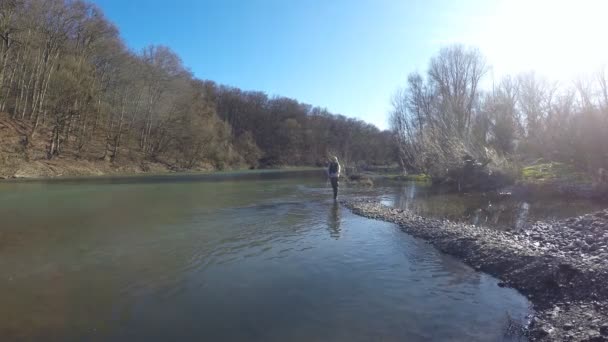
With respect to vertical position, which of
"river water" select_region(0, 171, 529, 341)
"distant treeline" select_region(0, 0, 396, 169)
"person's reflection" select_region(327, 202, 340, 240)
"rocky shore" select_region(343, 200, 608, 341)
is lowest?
"river water" select_region(0, 171, 529, 341)

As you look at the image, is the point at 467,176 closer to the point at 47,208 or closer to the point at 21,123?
the point at 47,208

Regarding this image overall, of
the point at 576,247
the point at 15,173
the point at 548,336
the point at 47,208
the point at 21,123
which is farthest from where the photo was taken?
the point at 21,123

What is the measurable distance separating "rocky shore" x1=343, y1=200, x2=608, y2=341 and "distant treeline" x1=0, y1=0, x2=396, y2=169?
36242 mm

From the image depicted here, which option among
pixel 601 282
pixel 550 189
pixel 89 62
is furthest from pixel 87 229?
pixel 89 62

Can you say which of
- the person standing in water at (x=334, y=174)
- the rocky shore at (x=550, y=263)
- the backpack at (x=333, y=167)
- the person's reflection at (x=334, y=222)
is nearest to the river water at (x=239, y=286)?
the person's reflection at (x=334, y=222)

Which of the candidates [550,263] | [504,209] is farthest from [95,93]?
[550,263]

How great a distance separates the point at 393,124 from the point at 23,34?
58.1 meters

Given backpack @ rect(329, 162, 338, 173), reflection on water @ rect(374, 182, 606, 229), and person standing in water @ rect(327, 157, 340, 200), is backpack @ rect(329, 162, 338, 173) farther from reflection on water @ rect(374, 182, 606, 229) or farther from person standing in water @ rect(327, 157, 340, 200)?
reflection on water @ rect(374, 182, 606, 229)

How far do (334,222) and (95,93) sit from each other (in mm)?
45182

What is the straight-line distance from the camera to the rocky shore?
4949 millimetres

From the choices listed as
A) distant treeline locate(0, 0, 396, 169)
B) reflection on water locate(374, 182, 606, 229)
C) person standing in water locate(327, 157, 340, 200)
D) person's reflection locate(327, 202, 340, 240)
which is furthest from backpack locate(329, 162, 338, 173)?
distant treeline locate(0, 0, 396, 169)

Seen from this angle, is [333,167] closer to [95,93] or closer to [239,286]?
[239,286]

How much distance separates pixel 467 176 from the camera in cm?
2777

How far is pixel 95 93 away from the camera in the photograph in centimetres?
4656
